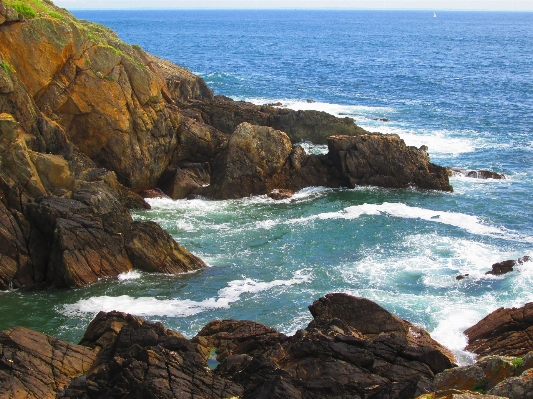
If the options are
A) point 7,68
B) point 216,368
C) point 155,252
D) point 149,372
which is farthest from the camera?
point 7,68

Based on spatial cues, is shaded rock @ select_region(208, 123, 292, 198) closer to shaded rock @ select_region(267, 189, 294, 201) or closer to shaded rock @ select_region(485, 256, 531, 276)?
shaded rock @ select_region(267, 189, 294, 201)

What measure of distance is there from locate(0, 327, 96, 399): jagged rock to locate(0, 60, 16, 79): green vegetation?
59.2ft

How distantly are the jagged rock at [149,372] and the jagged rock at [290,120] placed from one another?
106 feet

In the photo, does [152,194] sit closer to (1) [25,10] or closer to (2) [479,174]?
(1) [25,10]

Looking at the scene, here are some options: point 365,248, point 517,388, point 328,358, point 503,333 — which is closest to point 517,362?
point 517,388

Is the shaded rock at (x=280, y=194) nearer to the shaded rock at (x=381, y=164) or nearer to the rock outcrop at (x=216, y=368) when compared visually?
the shaded rock at (x=381, y=164)

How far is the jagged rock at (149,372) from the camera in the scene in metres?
18.5

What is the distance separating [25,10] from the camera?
125 ft

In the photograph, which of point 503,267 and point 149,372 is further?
point 503,267

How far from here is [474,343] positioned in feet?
83.1

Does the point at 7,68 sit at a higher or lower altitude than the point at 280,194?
higher

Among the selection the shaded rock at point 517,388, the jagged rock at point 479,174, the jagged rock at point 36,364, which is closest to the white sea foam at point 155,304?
the jagged rock at point 36,364

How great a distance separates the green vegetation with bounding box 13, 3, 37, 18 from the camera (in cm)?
3791

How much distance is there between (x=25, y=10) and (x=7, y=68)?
14.5 ft
